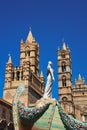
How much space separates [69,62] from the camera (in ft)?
190

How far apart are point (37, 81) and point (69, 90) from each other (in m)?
6.98

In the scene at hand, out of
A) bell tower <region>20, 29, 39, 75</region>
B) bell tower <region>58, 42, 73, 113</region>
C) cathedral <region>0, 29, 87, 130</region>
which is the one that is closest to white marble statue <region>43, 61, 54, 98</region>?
cathedral <region>0, 29, 87, 130</region>

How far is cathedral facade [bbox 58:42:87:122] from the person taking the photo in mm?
53878

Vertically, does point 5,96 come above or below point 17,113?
above

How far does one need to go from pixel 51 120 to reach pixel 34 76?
38316mm

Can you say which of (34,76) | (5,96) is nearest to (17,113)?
(5,96)

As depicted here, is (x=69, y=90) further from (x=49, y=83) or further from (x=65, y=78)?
(x=49, y=83)

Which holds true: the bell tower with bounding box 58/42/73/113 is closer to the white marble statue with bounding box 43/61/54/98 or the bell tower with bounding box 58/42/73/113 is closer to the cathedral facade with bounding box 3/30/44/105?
the cathedral facade with bounding box 3/30/44/105

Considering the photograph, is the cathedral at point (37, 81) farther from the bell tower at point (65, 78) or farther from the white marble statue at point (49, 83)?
the white marble statue at point (49, 83)

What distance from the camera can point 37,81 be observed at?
58.2 metres

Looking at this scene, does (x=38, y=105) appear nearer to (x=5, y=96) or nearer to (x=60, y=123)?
(x=60, y=123)

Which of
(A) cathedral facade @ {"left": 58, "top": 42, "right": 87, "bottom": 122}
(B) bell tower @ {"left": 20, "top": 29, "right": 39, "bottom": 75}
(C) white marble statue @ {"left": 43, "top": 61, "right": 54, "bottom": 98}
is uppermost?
(B) bell tower @ {"left": 20, "top": 29, "right": 39, "bottom": 75}

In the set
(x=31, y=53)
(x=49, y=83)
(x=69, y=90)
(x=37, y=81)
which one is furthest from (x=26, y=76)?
(x=49, y=83)

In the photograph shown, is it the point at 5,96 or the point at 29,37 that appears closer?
the point at 5,96
